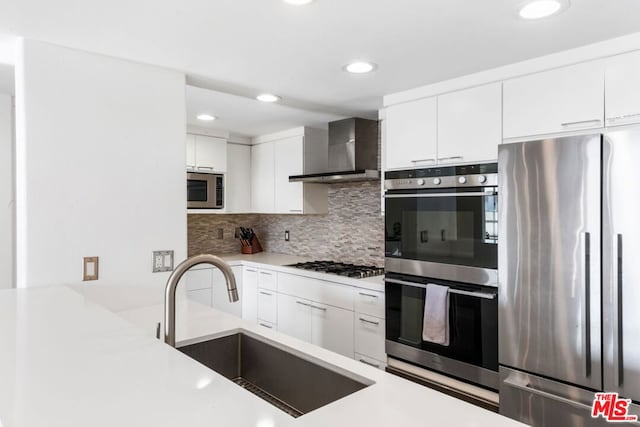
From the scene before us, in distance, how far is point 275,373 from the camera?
1581 mm

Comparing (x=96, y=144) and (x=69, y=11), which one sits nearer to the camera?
(x=69, y=11)

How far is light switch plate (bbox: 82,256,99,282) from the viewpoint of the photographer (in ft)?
6.59

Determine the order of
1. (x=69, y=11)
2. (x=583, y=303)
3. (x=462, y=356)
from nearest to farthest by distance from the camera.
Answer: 1. (x=69, y=11)
2. (x=583, y=303)
3. (x=462, y=356)

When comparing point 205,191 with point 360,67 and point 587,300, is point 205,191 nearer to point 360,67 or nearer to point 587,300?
point 360,67

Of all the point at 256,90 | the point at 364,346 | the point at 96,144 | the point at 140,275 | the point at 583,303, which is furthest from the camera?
the point at 364,346

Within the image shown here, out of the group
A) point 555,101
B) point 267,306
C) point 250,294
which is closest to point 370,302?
point 267,306

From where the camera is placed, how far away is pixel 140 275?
2.19 metres

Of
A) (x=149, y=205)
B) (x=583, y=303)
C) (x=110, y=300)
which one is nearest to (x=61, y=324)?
(x=110, y=300)

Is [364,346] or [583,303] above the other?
[583,303]

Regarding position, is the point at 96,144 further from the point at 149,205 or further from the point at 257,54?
the point at 257,54

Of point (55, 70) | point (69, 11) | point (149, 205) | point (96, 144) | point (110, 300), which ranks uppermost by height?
point (69, 11)

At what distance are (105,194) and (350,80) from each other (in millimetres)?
1500

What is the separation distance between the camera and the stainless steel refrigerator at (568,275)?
1.80m

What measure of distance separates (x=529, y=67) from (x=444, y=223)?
942 millimetres
